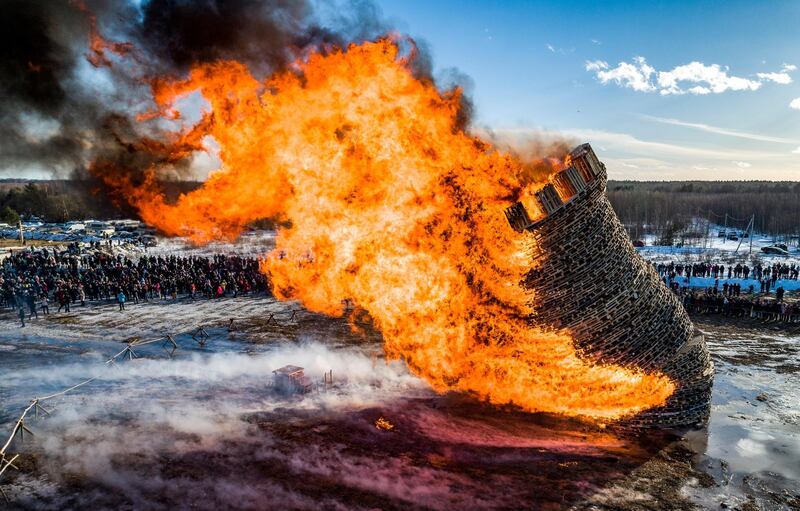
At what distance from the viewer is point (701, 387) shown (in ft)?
40.2

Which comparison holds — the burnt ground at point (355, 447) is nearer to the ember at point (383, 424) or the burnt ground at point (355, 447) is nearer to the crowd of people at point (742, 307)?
the ember at point (383, 424)

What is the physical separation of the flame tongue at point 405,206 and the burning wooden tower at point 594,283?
51 centimetres

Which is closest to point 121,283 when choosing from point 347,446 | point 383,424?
point 383,424

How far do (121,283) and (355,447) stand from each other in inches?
1062

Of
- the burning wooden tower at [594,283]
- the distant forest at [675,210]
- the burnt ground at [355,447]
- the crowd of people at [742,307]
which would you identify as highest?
the distant forest at [675,210]

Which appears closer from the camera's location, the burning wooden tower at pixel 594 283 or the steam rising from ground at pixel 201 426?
the steam rising from ground at pixel 201 426

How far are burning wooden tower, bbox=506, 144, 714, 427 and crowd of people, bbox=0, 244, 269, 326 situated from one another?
25.7m

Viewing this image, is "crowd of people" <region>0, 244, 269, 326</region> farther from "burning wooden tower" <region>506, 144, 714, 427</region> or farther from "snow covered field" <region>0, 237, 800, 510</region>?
"burning wooden tower" <region>506, 144, 714, 427</region>

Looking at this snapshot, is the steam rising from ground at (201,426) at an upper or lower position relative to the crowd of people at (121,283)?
lower

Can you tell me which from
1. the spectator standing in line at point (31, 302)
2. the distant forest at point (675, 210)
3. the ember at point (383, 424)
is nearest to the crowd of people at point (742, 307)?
the ember at point (383, 424)

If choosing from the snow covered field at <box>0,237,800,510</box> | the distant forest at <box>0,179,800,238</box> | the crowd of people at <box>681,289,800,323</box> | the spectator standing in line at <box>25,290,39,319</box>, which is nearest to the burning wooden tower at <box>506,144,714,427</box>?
the snow covered field at <box>0,237,800,510</box>

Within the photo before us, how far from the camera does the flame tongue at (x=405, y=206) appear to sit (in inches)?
467

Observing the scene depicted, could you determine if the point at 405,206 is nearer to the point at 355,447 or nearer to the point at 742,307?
the point at 355,447

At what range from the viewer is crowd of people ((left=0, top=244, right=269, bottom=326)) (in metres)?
28.2
